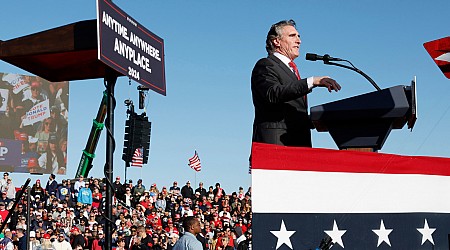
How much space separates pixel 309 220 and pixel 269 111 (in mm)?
750

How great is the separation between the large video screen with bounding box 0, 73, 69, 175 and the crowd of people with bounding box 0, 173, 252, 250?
15017mm

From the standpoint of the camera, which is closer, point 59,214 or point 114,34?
point 114,34

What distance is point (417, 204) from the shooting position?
117 inches

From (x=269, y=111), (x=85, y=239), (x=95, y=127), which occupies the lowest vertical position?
(x=85, y=239)

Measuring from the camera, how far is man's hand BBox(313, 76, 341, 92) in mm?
3088

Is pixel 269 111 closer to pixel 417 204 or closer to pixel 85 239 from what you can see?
pixel 417 204

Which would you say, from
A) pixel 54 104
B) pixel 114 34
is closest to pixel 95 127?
pixel 54 104

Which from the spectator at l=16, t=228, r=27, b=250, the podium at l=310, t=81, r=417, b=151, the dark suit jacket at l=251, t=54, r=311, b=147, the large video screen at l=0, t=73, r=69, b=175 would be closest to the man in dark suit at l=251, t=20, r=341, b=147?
the dark suit jacket at l=251, t=54, r=311, b=147

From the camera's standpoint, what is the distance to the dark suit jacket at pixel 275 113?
334cm

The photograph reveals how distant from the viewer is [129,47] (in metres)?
3.89

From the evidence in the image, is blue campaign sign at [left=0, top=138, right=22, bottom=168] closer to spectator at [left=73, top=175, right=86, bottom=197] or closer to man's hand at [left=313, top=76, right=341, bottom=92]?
spectator at [left=73, top=175, right=86, bottom=197]

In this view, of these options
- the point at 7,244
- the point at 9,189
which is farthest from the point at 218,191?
the point at 7,244

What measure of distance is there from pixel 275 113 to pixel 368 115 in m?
0.52

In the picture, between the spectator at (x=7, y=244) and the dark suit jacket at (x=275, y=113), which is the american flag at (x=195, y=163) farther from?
the dark suit jacket at (x=275, y=113)
